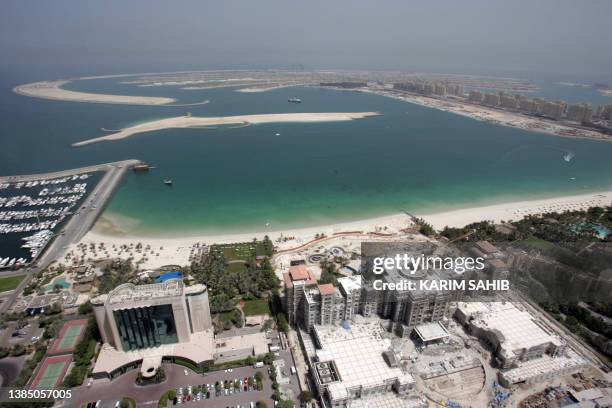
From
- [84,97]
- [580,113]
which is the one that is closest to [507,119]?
[580,113]

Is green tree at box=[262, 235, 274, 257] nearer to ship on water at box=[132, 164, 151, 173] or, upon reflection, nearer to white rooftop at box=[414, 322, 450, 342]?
white rooftop at box=[414, 322, 450, 342]

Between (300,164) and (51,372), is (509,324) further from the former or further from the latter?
(300,164)

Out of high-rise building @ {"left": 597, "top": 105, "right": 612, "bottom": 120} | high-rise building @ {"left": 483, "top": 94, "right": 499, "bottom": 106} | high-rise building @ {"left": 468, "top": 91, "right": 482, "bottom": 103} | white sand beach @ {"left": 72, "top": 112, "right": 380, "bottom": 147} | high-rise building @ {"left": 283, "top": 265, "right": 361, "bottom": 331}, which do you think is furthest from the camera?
high-rise building @ {"left": 468, "top": 91, "right": 482, "bottom": 103}

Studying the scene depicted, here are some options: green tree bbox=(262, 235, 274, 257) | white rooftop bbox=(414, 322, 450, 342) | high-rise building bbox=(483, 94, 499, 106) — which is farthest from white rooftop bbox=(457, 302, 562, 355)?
high-rise building bbox=(483, 94, 499, 106)

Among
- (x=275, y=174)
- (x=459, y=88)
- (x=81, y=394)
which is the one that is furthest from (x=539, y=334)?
(x=459, y=88)

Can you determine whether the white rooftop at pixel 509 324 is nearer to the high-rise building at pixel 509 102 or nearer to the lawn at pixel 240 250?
the lawn at pixel 240 250

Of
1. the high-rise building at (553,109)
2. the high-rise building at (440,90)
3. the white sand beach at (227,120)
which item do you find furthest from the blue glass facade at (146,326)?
the high-rise building at (440,90)
